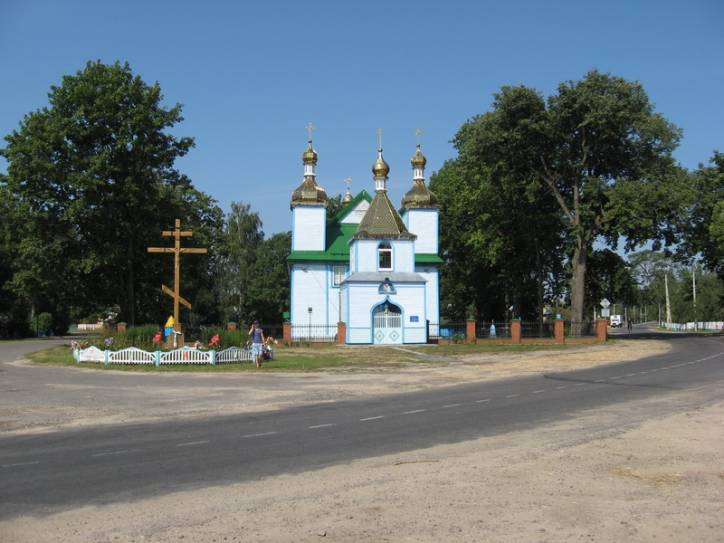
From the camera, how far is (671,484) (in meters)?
8.00

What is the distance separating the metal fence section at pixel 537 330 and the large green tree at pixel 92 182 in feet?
74.6

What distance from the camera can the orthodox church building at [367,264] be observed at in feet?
140

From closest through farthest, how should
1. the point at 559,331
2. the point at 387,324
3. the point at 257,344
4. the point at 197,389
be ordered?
the point at 197,389 → the point at 257,344 → the point at 387,324 → the point at 559,331

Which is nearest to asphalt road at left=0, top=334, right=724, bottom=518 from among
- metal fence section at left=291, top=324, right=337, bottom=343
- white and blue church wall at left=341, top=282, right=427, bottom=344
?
white and blue church wall at left=341, top=282, right=427, bottom=344

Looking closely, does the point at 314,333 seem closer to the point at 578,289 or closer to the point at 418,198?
the point at 418,198

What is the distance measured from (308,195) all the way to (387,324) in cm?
1269

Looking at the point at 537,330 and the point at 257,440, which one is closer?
the point at 257,440

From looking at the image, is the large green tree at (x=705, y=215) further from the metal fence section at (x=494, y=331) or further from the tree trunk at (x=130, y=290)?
the tree trunk at (x=130, y=290)

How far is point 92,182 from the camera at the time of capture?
3978 centimetres

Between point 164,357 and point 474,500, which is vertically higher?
point 164,357

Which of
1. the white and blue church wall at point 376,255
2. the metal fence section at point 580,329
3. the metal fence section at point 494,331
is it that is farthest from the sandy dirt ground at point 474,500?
the metal fence section at point 580,329

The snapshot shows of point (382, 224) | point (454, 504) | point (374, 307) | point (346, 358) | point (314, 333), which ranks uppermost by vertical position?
point (382, 224)

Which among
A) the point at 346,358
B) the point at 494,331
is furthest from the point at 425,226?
the point at 346,358

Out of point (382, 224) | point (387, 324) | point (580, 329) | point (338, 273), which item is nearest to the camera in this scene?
point (387, 324)
